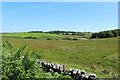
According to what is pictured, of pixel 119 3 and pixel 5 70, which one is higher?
pixel 119 3

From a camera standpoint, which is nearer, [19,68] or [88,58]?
[19,68]

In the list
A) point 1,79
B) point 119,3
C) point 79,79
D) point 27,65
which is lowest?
point 79,79

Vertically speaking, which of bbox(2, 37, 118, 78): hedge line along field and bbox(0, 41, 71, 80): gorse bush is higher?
bbox(0, 41, 71, 80): gorse bush

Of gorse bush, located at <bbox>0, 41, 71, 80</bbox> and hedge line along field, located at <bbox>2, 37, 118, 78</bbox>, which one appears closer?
gorse bush, located at <bbox>0, 41, 71, 80</bbox>

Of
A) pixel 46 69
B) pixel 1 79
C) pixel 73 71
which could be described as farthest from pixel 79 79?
pixel 1 79

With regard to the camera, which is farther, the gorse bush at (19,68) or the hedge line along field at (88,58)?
the hedge line along field at (88,58)

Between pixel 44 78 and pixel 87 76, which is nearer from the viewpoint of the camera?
pixel 44 78

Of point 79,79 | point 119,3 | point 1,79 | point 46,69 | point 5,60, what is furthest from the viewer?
point 46,69

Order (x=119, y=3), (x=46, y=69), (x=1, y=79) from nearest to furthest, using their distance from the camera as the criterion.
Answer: (x=1, y=79) → (x=119, y=3) → (x=46, y=69)

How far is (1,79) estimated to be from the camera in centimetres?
303

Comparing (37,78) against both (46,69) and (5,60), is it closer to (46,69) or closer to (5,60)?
(5,60)

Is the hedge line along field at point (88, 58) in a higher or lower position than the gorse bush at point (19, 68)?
lower

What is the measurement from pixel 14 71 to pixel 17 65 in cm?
13

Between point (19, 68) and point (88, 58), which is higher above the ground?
point (19, 68)
